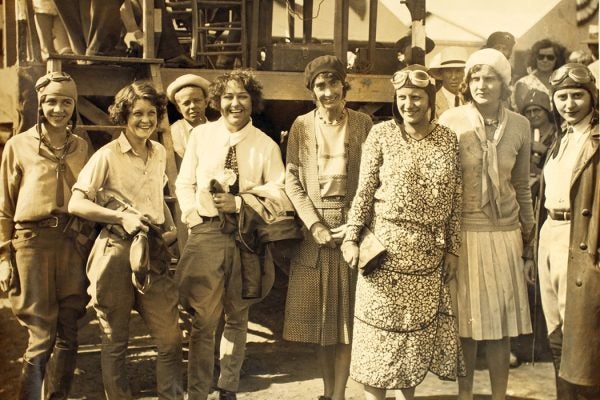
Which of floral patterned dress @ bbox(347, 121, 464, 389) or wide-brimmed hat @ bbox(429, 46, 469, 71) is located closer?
floral patterned dress @ bbox(347, 121, 464, 389)

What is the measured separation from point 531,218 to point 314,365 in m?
2.46

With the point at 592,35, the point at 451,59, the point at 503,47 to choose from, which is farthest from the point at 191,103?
the point at 592,35

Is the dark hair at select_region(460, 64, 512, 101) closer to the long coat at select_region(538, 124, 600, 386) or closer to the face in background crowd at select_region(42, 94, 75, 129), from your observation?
the long coat at select_region(538, 124, 600, 386)

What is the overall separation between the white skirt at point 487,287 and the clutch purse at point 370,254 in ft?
2.22

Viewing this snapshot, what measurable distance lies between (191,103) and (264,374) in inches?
89.4

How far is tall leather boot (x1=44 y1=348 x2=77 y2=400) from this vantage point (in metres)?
4.30

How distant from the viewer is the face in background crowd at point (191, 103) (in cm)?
544

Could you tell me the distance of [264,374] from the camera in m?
5.88

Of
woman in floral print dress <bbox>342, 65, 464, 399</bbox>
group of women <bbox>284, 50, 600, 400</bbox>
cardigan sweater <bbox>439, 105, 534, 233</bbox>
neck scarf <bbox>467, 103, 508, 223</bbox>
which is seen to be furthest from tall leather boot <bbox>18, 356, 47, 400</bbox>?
neck scarf <bbox>467, 103, 508, 223</bbox>

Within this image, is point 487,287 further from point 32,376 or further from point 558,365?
point 32,376

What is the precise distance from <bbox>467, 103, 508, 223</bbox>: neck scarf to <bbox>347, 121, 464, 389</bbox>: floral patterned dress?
1.07 ft

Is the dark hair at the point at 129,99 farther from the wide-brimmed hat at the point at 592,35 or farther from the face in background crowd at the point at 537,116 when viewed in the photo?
the wide-brimmed hat at the point at 592,35

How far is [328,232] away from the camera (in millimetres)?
4457

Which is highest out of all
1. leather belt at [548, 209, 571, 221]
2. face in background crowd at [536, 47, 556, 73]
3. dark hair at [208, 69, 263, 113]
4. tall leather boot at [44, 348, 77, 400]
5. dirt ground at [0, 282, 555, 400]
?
face in background crowd at [536, 47, 556, 73]
